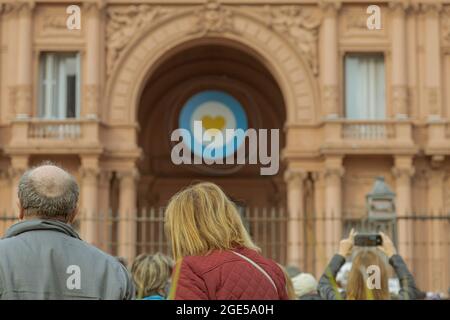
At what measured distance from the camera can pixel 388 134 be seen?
30672 millimetres

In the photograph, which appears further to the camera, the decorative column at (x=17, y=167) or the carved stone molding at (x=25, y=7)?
the carved stone molding at (x=25, y=7)

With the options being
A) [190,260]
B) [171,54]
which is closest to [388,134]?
[171,54]

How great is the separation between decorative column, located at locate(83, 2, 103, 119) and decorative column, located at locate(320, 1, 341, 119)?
7180 millimetres

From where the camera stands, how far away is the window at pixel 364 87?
31.6 metres

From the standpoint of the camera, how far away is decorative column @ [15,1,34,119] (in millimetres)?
30688

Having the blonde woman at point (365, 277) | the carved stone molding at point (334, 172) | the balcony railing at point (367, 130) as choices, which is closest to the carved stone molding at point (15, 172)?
the carved stone molding at point (334, 172)

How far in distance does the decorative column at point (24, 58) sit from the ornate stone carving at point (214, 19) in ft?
17.5

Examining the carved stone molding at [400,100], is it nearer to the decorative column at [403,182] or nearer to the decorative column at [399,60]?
the decorative column at [399,60]

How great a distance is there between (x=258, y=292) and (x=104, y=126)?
87.4 feet

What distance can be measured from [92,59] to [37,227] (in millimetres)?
26303

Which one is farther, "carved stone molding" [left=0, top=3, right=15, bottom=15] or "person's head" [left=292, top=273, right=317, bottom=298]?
"carved stone molding" [left=0, top=3, right=15, bottom=15]

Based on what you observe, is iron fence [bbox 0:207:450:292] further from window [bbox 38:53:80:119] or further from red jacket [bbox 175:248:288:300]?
red jacket [bbox 175:248:288:300]

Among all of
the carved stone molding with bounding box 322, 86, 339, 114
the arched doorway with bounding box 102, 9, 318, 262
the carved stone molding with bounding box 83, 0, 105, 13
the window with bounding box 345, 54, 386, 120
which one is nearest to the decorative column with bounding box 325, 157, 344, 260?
Result: the arched doorway with bounding box 102, 9, 318, 262

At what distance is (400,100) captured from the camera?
101ft
